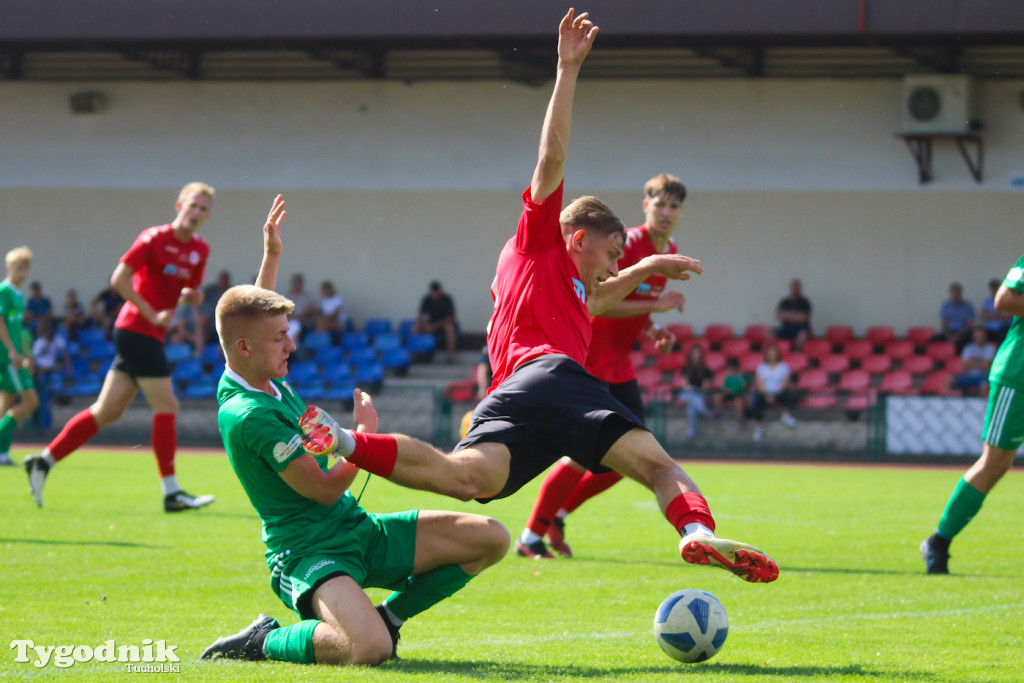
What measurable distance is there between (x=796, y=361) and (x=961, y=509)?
515 inches

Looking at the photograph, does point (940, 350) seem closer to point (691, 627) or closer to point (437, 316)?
point (437, 316)

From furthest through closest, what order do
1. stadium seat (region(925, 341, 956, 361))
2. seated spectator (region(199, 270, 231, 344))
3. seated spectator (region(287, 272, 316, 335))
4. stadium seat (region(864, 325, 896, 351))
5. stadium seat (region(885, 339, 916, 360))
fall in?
1. seated spectator (region(287, 272, 316, 335))
2. seated spectator (region(199, 270, 231, 344))
3. stadium seat (region(864, 325, 896, 351))
4. stadium seat (region(885, 339, 916, 360))
5. stadium seat (region(925, 341, 956, 361))

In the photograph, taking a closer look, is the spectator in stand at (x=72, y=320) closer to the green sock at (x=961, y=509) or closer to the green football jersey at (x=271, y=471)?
the green sock at (x=961, y=509)

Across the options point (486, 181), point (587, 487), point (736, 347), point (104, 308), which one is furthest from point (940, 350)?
point (104, 308)

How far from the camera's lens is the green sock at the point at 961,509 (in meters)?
6.86

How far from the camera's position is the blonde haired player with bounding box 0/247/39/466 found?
12.6 m

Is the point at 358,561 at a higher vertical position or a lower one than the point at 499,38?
lower

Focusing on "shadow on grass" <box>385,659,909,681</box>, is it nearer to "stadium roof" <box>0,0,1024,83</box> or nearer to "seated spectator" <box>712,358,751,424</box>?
"seated spectator" <box>712,358,751,424</box>

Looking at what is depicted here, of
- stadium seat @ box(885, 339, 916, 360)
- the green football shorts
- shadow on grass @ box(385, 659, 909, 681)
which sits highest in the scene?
stadium seat @ box(885, 339, 916, 360)

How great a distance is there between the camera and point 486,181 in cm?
2194

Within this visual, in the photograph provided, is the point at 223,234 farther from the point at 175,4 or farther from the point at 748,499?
the point at 748,499

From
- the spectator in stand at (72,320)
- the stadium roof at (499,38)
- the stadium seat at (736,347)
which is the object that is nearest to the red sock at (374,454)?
the stadium roof at (499,38)

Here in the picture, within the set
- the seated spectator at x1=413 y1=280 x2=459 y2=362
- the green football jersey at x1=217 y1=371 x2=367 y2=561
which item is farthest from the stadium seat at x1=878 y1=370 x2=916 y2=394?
the green football jersey at x1=217 y1=371 x2=367 y2=561

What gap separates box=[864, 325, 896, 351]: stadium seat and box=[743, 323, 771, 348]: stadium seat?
173 cm
